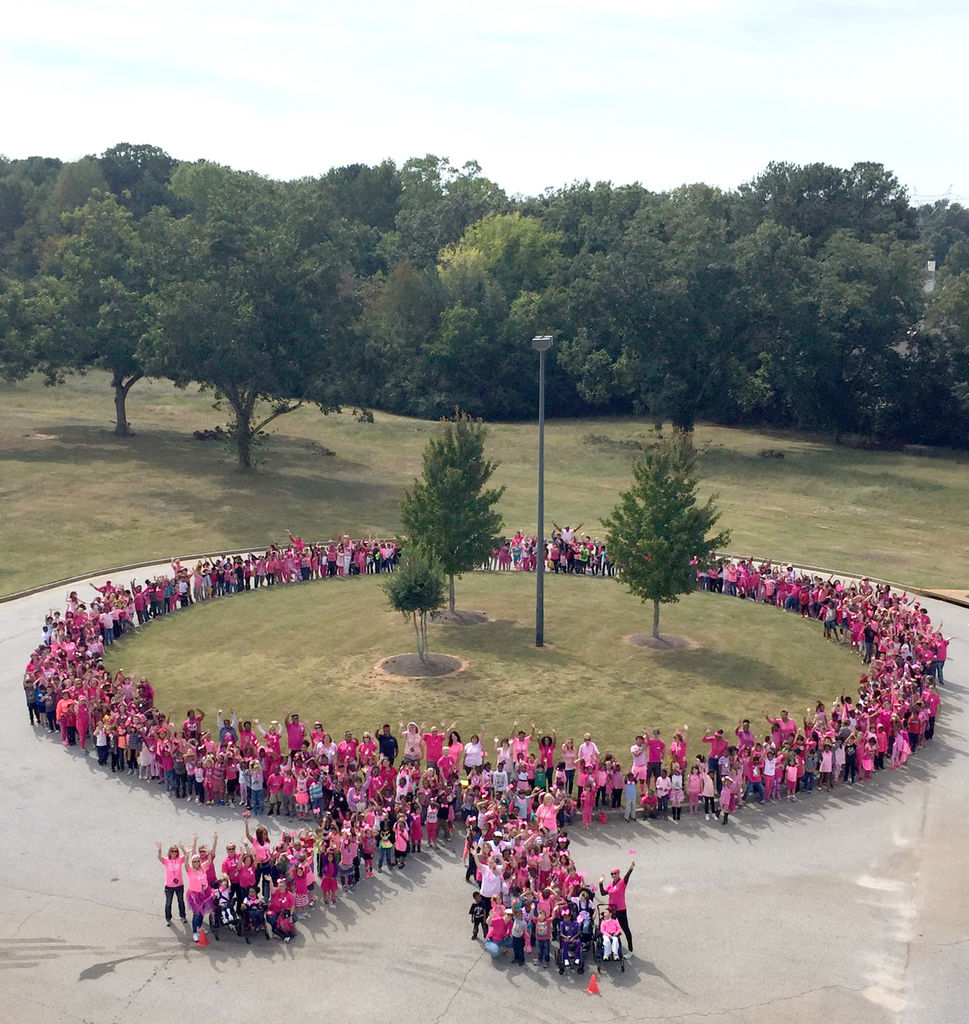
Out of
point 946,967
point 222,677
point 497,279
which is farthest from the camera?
point 497,279

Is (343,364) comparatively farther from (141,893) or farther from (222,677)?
(141,893)

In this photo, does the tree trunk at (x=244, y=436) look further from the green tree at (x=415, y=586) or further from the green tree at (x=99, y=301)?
the green tree at (x=415, y=586)

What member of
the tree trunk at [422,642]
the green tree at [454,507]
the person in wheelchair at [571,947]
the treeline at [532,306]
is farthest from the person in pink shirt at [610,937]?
the treeline at [532,306]

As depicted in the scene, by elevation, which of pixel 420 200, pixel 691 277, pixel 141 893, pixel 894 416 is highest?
pixel 420 200

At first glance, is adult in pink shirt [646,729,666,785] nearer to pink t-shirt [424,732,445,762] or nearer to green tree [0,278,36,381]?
pink t-shirt [424,732,445,762]

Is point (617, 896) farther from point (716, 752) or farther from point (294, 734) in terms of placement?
point (294, 734)

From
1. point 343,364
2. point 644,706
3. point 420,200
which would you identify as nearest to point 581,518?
point 343,364
